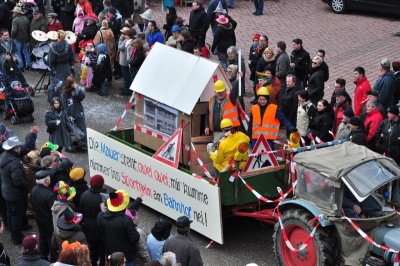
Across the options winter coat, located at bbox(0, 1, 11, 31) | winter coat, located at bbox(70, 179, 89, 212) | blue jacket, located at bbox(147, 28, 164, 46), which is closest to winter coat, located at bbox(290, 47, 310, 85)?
blue jacket, located at bbox(147, 28, 164, 46)

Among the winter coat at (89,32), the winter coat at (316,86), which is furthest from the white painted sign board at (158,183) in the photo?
the winter coat at (89,32)

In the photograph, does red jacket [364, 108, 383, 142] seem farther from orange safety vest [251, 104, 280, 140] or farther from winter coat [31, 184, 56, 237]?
winter coat [31, 184, 56, 237]

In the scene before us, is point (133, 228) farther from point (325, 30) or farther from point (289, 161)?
point (325, 30)

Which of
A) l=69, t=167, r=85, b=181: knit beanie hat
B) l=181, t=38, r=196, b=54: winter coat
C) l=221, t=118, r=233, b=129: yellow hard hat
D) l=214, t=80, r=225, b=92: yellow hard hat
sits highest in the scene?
l=214, t=80, r=225, b=92: yellow hard hat

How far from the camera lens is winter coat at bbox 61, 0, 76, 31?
2186 cm

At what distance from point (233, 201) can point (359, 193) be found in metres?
2.20

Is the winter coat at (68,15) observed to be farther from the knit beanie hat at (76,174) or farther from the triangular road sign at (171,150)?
the knit beanie hat at (76,174)

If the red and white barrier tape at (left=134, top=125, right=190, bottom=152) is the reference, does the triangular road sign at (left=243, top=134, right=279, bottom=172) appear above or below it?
above

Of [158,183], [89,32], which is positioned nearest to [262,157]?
[158,183]

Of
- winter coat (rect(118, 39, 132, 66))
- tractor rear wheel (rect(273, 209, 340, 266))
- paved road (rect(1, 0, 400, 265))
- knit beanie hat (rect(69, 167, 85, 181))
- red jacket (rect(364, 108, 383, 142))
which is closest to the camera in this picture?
tractor rear wheel (rect(273, 209, 340, 266))

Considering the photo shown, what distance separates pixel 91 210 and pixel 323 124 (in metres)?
4.65

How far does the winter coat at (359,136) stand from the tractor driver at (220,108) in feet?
5.84

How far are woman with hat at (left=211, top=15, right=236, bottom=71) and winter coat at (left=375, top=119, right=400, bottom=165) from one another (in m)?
6.19

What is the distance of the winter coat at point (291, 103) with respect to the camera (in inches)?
566
